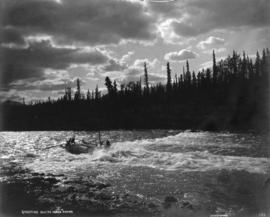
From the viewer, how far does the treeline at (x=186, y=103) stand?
176 feet

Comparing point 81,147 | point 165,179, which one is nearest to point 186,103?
point 81,147

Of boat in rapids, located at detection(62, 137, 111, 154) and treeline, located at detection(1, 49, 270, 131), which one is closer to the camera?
boat in rapids, located at detection(62, 137, 111, 154)

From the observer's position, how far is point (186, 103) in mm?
74188

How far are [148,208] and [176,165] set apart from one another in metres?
5.64

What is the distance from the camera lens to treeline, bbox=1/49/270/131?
53688 millimetres

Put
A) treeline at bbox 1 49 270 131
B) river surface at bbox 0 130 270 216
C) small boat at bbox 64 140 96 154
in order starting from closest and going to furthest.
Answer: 1. river surface at bbox 0 130 270 216
2. small boat at bbox 64 140 96 154
3. treeline at bbox 1 49 270 131

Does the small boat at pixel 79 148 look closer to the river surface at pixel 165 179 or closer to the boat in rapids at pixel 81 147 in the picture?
the boat in rapids at pixel 81 147

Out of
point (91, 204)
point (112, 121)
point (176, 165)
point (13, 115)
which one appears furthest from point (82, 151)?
point (13, 115)

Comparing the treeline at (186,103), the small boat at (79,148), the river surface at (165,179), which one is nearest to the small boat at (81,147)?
the small boat at (79,148)

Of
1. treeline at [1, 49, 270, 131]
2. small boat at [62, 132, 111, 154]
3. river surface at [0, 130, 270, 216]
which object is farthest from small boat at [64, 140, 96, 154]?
treeline at [1, 49, 270, 131]

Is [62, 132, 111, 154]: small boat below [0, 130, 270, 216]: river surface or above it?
above

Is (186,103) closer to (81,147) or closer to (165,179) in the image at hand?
(81,147)

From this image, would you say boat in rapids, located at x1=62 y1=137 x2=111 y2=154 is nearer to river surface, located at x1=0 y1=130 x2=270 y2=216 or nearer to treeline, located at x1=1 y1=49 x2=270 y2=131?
river surface, located at x1=0 y1=130 x2=270 y2=216

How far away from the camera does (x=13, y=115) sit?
111375 millimetres
